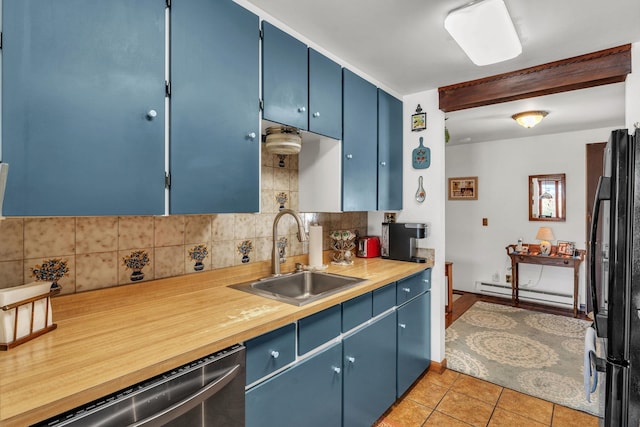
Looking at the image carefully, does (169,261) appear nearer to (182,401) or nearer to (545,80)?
(182,401)

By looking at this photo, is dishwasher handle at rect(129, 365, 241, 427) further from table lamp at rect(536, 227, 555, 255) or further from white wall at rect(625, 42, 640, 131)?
table lamp at rect(536, 227, 555, 255)

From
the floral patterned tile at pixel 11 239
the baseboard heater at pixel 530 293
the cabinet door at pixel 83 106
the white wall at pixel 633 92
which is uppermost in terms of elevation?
the white wall at pixel 633 92

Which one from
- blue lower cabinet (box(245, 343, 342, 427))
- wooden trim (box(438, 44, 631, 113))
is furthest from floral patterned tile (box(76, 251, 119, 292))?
wooden trim (box(438, 44, 631, 113))

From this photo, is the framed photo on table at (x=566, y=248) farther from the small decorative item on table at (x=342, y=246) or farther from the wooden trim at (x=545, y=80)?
the small decorative item on table at (x=342, y=246)

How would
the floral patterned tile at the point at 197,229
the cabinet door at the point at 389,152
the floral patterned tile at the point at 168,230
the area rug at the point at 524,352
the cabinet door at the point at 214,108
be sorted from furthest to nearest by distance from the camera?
1. the cabinet door at the point at 389,152
2. the area rug at the point at 524,352
3. the floral patterned tile at the point at 197,229
4. the floral patterned tile at the point at 168,230
5. the cabinet door at the point at 214,108

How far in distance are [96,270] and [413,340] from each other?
1985 mm

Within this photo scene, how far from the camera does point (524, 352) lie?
9.86 feet

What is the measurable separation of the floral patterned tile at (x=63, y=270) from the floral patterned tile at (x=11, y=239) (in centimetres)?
4

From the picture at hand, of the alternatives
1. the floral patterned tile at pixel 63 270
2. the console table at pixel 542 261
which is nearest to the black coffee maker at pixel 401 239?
the floral patterned tile at pixel 63 270

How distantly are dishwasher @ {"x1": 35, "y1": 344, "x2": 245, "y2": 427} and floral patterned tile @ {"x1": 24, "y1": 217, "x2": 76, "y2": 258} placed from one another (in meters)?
0.74

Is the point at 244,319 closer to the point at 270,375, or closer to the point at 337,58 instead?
the point at 270,375

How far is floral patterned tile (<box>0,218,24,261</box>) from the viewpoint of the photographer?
1173 mm

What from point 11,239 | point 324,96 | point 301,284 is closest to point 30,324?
point 11,239

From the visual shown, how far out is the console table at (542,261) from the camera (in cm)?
400
